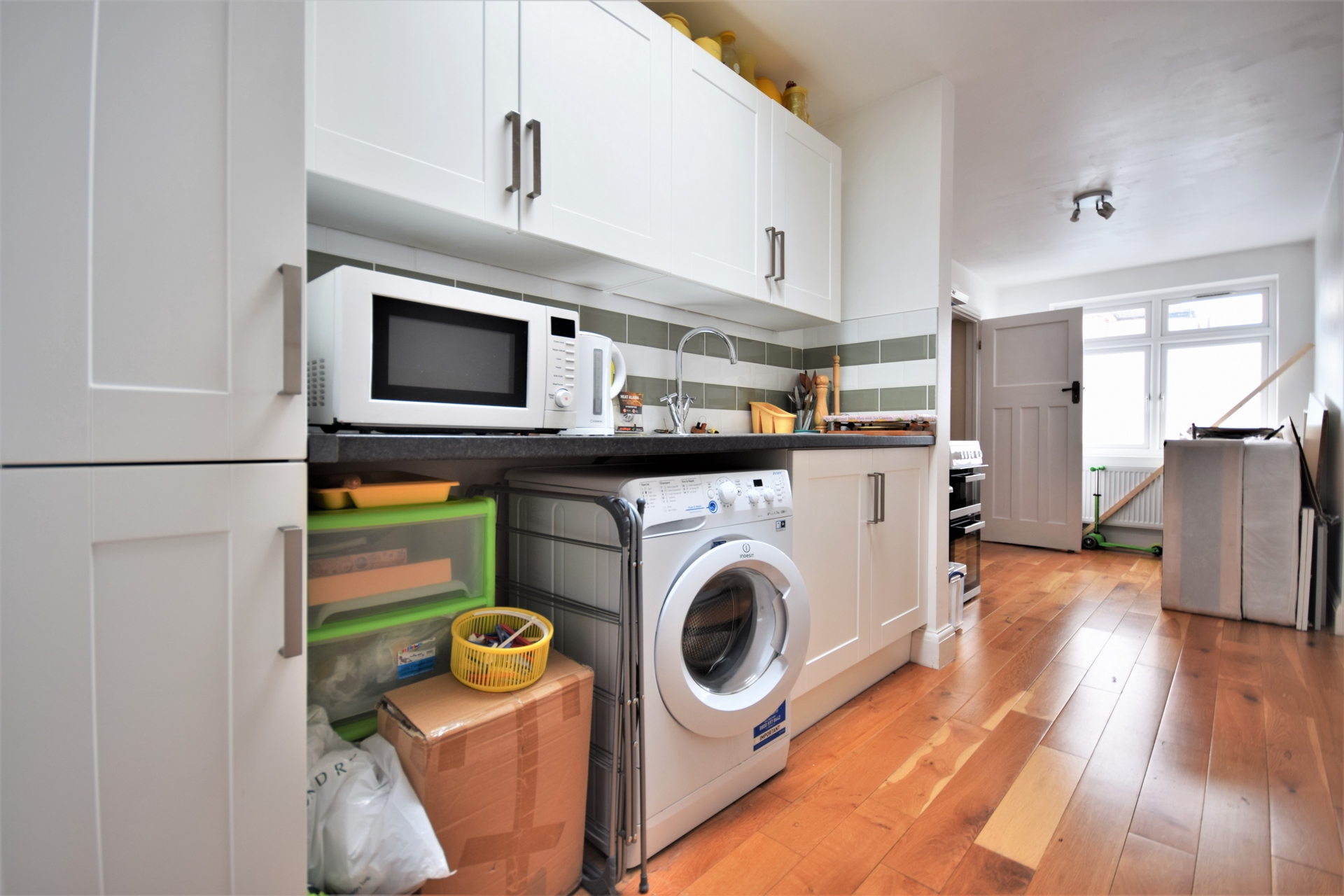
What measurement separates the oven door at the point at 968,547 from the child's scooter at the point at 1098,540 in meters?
2.36

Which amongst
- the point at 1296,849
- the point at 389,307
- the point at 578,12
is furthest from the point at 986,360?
the point at 389,307

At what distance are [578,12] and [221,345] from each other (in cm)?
132

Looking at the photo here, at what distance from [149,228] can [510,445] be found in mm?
536

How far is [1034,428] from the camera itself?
4.79 metres

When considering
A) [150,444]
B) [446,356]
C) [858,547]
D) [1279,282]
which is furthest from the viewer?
[1279,282]

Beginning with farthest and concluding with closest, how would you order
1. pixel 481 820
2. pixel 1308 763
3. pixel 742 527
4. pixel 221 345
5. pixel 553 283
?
pixel 553 283
pixel 1308 763
pixel 742 527
pixel 481 820
pixel 221 345

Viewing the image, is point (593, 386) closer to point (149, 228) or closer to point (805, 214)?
point (149, 228)

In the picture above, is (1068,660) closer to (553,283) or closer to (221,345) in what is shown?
(553,283)

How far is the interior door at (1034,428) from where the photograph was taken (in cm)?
458

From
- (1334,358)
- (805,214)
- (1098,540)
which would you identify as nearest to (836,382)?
(805,214)

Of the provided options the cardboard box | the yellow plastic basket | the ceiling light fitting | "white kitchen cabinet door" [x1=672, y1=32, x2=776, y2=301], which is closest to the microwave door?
the yellow plastic basket

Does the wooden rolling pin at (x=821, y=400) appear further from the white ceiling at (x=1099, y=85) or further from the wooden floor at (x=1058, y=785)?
the white ceiling at (x=1099, y=85)


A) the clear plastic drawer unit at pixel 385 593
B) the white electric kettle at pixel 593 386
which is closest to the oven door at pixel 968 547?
the white electric kettle at pixel 593 386

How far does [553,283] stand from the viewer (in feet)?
6.03
